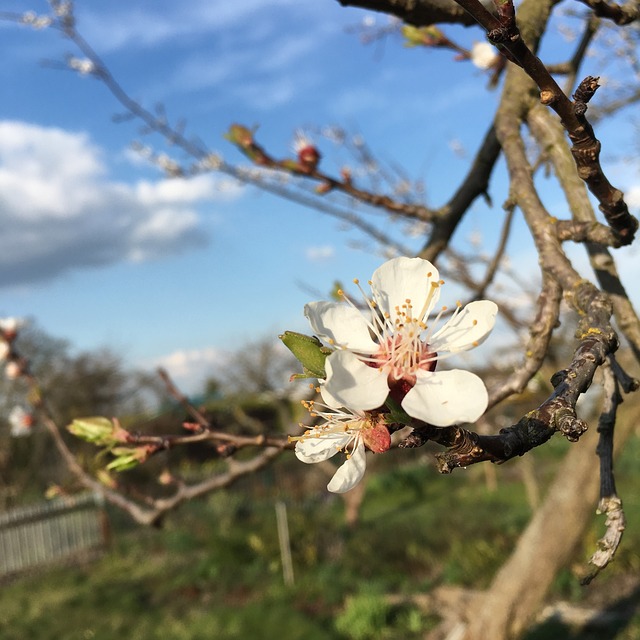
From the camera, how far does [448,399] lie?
541 mm

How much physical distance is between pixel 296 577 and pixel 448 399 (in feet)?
20.5

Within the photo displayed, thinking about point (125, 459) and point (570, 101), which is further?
point (125, 459)

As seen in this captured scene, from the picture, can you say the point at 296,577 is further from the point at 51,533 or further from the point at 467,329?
the point at 467,329

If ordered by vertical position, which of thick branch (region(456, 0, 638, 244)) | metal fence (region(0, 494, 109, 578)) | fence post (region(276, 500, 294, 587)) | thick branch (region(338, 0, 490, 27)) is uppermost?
thick branch (region(338, 0, 490, 27))

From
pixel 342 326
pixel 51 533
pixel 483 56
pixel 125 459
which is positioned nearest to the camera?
pixel 342 326

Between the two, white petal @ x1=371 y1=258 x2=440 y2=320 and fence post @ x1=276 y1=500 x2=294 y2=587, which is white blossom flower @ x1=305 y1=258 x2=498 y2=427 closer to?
white petal @ x1=371 y1=258 x2=440 y2=320

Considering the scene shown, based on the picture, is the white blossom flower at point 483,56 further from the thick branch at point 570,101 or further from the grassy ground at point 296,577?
the grassy ground at point 296,577

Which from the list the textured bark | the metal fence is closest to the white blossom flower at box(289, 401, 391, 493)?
the textured bark

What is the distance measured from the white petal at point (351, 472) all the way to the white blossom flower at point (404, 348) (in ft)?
0.23

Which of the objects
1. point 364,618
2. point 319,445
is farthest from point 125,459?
point 364,618

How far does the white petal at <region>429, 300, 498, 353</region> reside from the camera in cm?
65

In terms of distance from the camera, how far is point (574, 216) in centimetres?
107

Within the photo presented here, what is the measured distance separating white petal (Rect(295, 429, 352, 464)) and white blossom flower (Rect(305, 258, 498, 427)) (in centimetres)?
9

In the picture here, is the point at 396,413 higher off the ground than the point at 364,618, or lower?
higher
